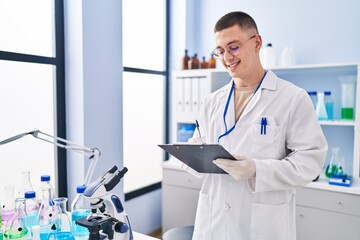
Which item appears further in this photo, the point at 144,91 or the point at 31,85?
the point at 144,91

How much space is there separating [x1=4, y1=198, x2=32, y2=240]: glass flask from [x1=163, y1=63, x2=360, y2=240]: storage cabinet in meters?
1.60

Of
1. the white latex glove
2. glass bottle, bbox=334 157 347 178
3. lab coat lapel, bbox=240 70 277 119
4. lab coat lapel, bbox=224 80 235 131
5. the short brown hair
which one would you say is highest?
the short brown hair

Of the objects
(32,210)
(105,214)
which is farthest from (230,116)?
(32,210)

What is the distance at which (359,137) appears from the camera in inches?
86.7

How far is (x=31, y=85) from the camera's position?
204cm

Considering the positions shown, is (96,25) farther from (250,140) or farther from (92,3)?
(250,140)

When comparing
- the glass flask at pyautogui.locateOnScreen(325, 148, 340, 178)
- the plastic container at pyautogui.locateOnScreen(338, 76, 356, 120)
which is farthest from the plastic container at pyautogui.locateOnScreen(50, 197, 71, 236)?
the plastic container at pyautogui.locateOnScreen(338, 76, 356, 120)

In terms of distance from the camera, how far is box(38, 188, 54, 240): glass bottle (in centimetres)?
118

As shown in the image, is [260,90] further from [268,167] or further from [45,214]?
[45,214]

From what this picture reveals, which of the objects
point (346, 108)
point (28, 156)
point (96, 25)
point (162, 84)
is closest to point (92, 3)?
point (96, 25)

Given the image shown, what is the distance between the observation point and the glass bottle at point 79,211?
50.2 inches

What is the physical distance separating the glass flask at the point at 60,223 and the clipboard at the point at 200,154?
1.61 feet

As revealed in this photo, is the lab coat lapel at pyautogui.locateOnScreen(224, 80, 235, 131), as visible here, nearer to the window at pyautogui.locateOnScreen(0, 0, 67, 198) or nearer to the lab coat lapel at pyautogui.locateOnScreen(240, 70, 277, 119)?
the lab coat lapel at pyautogui.locateOnScreen(240, 70, 277, 119)

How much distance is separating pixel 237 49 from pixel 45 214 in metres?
1.05
